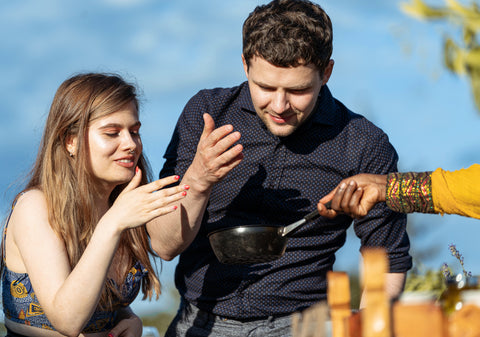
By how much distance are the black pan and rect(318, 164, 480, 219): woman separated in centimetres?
12

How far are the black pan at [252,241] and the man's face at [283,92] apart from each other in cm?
60

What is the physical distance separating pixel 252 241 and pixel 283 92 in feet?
2.59

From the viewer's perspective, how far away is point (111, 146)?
127 inches

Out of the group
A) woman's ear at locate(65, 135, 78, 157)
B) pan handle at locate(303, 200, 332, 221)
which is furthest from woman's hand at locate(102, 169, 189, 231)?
woman's ear at locate(65, 135, 78, 157)

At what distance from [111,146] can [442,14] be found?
7.28 feet

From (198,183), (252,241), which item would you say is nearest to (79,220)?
(198,183)

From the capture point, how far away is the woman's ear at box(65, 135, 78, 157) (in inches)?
132

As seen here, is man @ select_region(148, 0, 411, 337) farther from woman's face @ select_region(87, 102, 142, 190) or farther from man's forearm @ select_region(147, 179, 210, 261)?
woman's face @ select_region(87, 102, 142, 190)

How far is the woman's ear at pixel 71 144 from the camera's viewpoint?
3346 millimetres

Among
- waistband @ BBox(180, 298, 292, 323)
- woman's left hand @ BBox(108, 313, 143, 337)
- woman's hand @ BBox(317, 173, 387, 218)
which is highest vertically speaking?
woman's hand @ BBox(317, 173, 387, 218)

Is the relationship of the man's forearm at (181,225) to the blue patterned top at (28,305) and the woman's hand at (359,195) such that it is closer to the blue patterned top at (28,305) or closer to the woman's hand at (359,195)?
the blue patterned top at (28,305)

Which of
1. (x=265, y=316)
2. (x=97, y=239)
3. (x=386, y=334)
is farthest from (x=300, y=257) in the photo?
(x=386, y=334)

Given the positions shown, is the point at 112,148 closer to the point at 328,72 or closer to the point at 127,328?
the point at 127,328

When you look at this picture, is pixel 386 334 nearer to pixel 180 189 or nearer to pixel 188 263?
pixel 180 189
